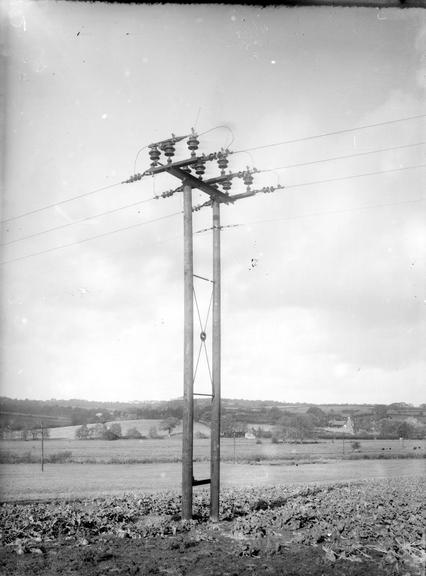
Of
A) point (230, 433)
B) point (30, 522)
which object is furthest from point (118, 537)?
point (230, 433)

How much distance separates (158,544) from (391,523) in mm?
4916

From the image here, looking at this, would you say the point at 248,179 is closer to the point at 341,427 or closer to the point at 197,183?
the point at 197,183

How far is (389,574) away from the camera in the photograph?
7590mm

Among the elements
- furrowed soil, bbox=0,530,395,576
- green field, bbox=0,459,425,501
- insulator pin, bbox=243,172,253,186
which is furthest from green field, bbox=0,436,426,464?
furrowed soil, bbox=0,530,395,576

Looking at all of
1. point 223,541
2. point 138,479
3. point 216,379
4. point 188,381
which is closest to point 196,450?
point 138,479

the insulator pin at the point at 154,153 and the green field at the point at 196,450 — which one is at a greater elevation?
the insulator pin at the point at 154,153

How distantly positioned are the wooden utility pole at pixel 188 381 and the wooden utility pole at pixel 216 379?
25.7 inches

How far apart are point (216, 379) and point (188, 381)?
1.00 m

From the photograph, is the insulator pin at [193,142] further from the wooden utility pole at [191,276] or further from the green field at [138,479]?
the green field at [138,479]

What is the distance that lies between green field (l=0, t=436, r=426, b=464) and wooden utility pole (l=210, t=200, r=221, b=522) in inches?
2304

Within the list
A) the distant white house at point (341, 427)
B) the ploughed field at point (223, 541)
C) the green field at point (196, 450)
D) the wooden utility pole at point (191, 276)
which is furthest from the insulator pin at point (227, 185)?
the distant white house at point (341, 427)

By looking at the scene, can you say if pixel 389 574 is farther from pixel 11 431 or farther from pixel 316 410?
pixel 316 410

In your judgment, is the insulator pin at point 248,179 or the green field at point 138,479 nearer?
the insulator pin at point 248,179

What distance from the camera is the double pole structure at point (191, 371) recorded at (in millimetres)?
10984
